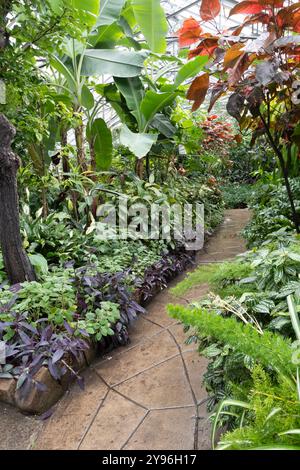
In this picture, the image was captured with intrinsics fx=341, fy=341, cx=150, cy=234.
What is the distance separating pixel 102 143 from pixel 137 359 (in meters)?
2.63

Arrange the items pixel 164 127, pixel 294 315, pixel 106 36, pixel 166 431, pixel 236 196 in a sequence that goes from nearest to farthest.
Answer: pixel 294 315
pixel 166 431
pixel 106 36
pixel 164 127
pixel 236 196

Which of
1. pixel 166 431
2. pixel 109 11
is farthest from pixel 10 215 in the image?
pixel 109 11

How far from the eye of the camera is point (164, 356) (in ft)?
6.93

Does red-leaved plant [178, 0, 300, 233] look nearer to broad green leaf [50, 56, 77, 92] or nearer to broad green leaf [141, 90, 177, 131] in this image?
broad green leaf [141, 90, 177, 131]

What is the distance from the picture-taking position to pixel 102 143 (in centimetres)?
395

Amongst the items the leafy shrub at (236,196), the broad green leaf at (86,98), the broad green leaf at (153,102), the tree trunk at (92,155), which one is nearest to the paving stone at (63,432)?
the tree trunk at (92,155)

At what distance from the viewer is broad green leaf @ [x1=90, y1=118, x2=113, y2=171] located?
152 inches

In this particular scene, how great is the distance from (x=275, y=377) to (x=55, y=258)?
2089mm

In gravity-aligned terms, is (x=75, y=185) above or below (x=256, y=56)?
below

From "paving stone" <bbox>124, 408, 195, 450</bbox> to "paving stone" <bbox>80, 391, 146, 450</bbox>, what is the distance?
0.04 metres

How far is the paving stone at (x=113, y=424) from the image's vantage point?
1.47 m

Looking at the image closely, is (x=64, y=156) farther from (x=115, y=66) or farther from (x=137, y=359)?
(x=137, y=359)

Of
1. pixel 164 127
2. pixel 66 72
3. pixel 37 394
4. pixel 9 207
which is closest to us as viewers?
pixel 37 394

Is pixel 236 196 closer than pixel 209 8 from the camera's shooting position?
No
